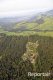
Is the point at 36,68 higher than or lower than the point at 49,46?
lower

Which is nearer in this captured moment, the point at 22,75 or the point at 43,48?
the point at 22,75

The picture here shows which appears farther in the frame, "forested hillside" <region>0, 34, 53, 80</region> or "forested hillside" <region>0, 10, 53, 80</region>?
"forested hillside" <region>0, 10, 53, 80</region>

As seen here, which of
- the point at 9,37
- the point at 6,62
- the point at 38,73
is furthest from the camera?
the point at 9,37

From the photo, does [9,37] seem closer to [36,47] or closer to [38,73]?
[36,47]

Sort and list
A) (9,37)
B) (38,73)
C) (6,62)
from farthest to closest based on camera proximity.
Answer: (9,37)
(6,62)
(38,73)

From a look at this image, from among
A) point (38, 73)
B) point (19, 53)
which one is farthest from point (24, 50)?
point (38, 73)

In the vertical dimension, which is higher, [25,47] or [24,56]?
[25,47]

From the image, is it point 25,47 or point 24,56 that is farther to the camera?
point 25,47

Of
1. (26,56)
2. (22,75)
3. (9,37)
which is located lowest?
(22,75)

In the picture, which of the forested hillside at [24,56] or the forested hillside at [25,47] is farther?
the forested hillside at [25,47]

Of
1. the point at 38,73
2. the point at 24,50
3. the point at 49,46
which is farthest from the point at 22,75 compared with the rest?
the point at 49,46
